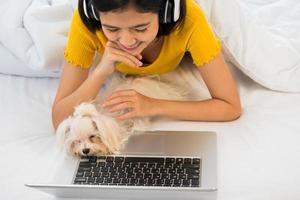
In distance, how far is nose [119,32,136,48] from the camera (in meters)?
1.13

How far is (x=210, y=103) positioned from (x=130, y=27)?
33 cm

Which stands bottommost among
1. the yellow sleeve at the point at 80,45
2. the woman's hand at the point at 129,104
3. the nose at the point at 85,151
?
the nose at the point at 85,151

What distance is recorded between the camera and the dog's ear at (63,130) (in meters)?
1.20

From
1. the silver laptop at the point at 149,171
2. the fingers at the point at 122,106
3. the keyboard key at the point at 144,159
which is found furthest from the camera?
the fingers at the point at 122,106

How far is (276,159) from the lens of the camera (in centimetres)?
114

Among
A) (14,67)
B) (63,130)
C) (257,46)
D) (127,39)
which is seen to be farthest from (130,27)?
(14,67)

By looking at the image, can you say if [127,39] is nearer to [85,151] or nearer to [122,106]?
[122,106]

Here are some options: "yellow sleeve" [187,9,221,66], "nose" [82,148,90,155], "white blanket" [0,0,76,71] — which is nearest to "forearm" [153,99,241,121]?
"yellow sleeve" [187,9,221,66]

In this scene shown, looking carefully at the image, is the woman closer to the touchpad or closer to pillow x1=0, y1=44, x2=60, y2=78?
the touchpad

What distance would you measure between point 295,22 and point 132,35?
0.67m

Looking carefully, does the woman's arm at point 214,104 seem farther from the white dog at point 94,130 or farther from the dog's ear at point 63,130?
the dog's ear at point 63,130

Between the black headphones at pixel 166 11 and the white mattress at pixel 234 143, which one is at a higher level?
the black headphones at pixel 166 11

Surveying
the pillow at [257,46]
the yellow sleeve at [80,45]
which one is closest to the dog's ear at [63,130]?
the yellow sleeve at [80,45]

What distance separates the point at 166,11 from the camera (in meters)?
1.15
